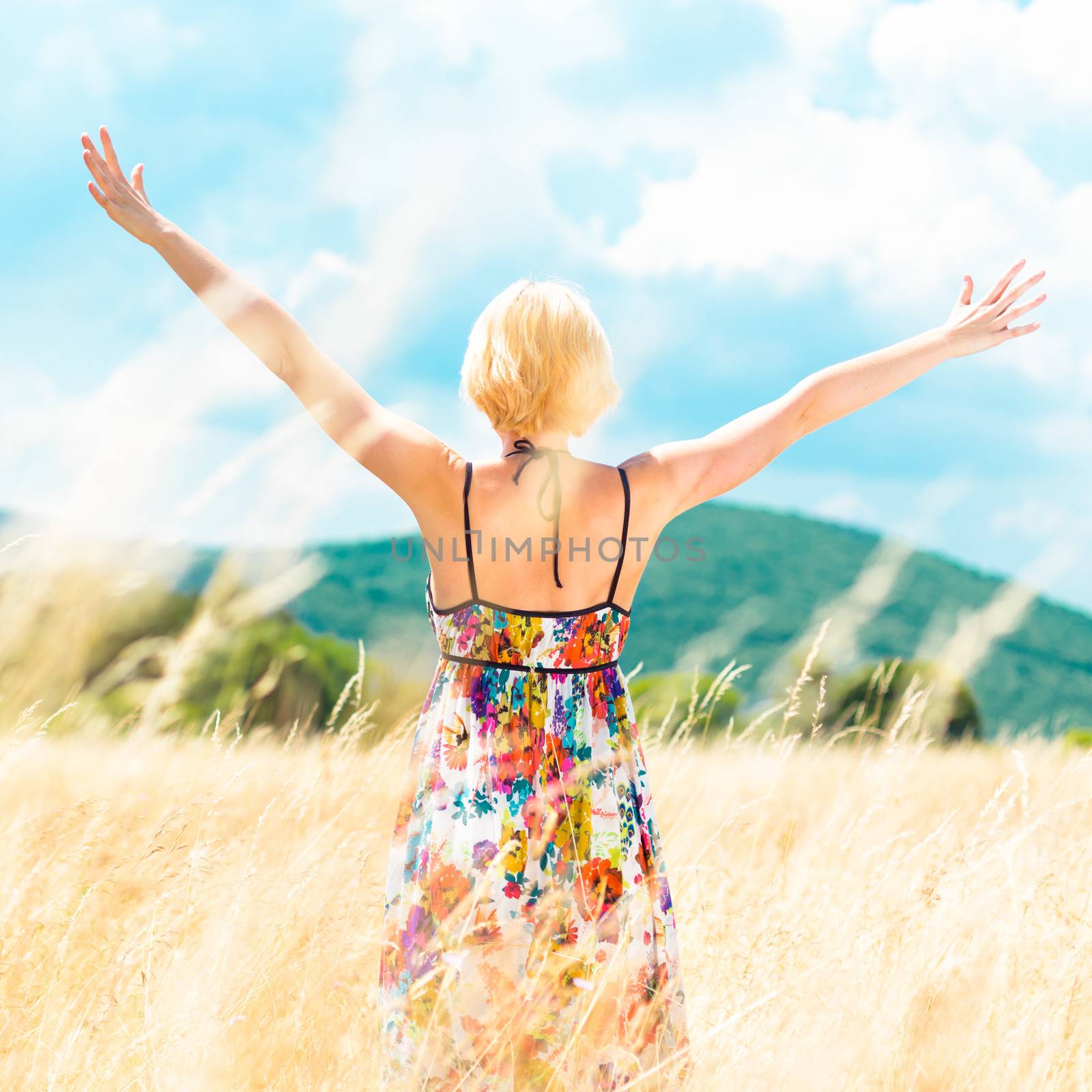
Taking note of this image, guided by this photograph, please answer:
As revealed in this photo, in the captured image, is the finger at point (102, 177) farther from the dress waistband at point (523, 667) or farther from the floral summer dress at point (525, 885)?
the dress waistband at point (523, 667)

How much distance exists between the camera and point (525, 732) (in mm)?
1988

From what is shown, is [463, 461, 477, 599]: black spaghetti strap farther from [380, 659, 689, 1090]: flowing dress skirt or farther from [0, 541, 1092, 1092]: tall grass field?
[0, 541, 1092, 1092]: tall grass field

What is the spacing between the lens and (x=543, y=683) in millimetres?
2018

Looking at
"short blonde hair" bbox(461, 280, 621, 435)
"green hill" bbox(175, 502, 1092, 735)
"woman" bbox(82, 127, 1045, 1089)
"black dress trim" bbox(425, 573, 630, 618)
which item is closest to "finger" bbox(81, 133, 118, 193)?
"woman" bbox(82, 127, 1045, 1089)

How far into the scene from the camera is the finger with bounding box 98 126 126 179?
7.38ft

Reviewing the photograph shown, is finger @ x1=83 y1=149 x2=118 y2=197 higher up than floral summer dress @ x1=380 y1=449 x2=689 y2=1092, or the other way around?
finger @ x1=83 y1=149 x2=118 y2=197

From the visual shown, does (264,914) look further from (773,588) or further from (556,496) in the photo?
(773,588)

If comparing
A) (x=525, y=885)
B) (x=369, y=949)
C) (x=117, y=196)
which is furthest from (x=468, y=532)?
(x=369, y=949)

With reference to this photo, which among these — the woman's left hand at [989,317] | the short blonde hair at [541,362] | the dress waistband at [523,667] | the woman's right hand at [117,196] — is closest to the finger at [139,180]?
the woman's right hand at [117,196]

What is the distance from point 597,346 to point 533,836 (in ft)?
Result: 3.49

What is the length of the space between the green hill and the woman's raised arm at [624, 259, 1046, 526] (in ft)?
49.7

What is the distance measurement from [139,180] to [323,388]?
0.80 m

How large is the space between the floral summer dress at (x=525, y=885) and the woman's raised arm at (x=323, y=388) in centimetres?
13

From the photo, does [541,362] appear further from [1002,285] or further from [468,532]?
[1002,285]
